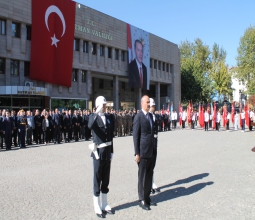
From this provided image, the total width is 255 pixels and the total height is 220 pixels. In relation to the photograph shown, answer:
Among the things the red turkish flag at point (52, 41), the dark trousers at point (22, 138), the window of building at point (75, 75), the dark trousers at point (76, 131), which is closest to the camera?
the dark trousers at point (22, 138)

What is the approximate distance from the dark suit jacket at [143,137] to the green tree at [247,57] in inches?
2153

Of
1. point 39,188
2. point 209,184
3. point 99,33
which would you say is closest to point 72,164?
point 39,188

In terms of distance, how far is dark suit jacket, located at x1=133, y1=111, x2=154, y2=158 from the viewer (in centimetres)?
615

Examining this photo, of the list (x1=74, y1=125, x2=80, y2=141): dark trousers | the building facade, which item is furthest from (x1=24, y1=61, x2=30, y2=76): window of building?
(x1=74, y1=125, x2=80, y2=141): dark trousers

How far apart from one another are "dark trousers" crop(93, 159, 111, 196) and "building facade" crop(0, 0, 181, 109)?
19.9 meters

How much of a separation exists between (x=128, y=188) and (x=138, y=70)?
35.4 m

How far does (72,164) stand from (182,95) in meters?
48.9

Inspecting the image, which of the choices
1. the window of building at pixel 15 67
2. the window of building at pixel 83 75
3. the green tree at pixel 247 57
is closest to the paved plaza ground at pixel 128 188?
the window of building at pixel 15 67

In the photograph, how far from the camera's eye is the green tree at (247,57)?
5600 centimetres

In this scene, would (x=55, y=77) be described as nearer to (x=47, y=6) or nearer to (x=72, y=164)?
(x=47, y=6)

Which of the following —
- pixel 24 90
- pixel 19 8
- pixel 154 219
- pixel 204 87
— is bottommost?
pixel 154 219

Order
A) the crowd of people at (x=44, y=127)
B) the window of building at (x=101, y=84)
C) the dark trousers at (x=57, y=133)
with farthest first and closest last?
the window of building at (x=101, y=84), the dark trousers at (x=57, y=133), the crowd of people at (x=44, y=127)

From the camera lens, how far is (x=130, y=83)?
4078 centimetres

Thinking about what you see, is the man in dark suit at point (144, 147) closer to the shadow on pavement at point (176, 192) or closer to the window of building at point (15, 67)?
the shadow on pavement at point (176, 192)
